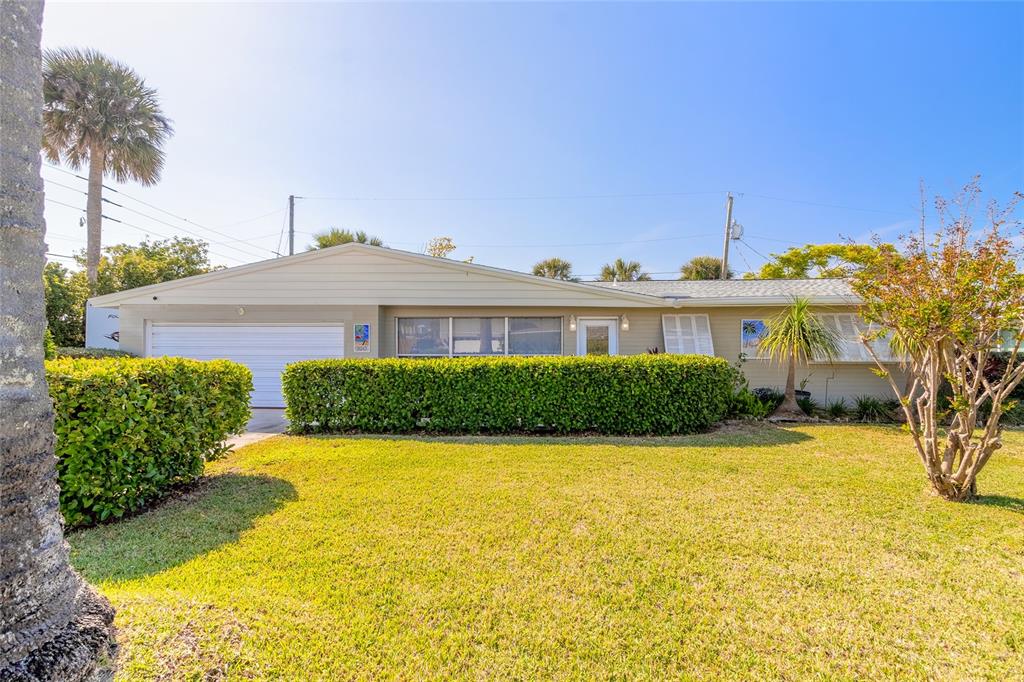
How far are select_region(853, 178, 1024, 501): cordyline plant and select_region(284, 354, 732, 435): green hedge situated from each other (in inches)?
113

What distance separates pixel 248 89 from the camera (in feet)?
28.5

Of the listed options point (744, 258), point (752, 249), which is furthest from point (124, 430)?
point (752, 249)

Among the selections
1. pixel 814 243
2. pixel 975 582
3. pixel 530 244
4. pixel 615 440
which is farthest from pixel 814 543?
pixel 814 243

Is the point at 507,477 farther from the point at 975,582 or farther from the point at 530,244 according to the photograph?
the point at 530,244

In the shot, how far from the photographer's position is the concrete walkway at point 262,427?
657 cm

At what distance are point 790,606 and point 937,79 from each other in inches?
500

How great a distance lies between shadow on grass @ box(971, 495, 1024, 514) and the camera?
379 centimetres

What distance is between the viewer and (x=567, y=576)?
8.61 feet

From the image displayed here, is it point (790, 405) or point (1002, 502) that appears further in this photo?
point (790, 405)

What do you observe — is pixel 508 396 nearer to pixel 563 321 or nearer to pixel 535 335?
pixel 535 335

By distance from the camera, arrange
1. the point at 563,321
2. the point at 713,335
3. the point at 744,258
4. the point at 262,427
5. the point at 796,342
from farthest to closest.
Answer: the point at 744,258 < the point at 563,321 < the point at 713,335 < the point at 796,342 < the point at 262,427

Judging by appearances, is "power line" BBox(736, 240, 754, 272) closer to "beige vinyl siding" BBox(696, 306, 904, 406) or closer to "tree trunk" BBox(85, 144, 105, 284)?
"beige vinyl siding" BBox(696, 306, 904, 406)

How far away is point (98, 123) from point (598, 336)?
1950 centimetres

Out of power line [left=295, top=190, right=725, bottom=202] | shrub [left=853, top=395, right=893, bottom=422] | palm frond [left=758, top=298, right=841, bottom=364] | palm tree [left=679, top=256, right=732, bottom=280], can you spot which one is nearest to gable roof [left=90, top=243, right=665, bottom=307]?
palm frond [left=758, top=298, right=841, bottom=364]
